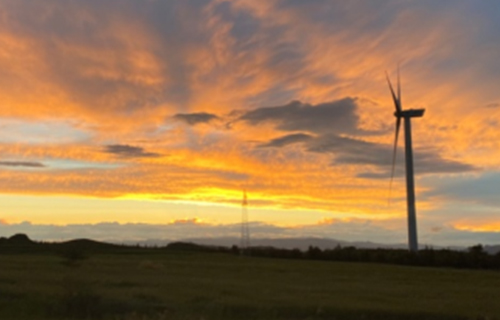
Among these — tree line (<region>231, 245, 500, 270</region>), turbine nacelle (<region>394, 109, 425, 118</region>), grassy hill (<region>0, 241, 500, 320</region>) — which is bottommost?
grassy hill (<region>0, 241, 500, 320</region>)

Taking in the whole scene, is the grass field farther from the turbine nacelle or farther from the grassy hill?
the turbine nacelle

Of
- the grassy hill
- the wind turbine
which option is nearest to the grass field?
the grassy hill

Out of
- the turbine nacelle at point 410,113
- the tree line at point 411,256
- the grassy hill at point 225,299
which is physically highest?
the turbine nacelle at point 410,113

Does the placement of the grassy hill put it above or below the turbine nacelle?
below

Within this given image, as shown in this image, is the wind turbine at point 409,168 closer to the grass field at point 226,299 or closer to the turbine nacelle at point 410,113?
the turbine nacelle at point 410,113

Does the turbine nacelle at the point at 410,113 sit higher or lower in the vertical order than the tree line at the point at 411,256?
higher

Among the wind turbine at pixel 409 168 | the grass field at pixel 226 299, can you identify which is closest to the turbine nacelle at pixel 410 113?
the wind turbine at pixel 409 168

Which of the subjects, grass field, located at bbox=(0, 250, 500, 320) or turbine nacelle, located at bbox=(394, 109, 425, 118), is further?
turbine nacelle, located at bbox=(394, 109, 425, 118)

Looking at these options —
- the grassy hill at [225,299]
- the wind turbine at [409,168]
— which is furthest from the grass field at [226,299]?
the wind turbine at [409,168]

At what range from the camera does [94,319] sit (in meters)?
32.8

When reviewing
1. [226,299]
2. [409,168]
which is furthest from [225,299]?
[409,168]

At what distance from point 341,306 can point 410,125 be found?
190ft

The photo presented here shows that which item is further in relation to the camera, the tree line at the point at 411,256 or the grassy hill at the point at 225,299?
the tree line at the point at 411,256

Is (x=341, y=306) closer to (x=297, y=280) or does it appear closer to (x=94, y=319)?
(x=94, y=319)
